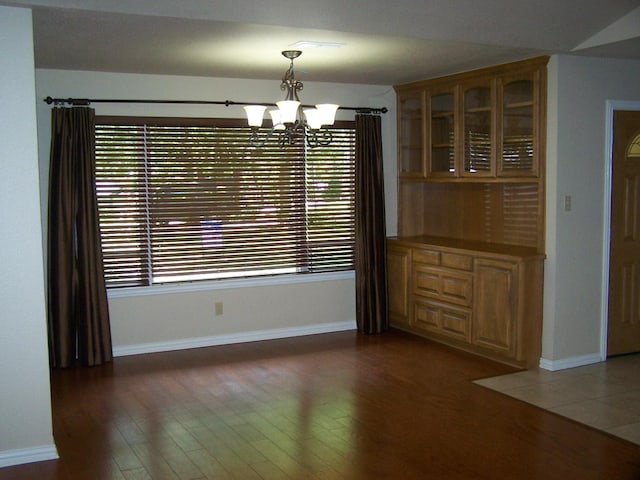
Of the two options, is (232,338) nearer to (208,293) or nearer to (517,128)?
(208,293)

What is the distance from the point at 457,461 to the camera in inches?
142

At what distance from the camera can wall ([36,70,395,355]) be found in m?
5.54

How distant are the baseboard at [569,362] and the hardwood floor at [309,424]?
290 mm

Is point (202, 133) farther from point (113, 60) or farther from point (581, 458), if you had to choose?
point (581, 458)

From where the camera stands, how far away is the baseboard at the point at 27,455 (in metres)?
3.58

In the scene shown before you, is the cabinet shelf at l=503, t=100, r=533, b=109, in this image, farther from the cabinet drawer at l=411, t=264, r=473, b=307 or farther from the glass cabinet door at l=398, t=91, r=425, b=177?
the cabinet drawer at l=411, t=264, r=473, b=307

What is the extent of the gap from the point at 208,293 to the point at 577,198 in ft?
10.1

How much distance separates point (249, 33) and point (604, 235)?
309 cm

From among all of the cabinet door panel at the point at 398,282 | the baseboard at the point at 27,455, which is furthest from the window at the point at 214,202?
the baseboard at the point at 27,455

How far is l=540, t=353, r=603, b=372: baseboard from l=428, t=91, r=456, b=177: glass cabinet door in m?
1.72

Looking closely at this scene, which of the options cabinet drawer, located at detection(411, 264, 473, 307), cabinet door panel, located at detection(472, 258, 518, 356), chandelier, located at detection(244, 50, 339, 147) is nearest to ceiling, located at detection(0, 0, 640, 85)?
chandelier, located at detection(244, 50, 339, 147)

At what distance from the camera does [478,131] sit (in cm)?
562

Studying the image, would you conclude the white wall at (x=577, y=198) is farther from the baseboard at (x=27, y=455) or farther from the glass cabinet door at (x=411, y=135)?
the baseboard at (x=27, y=455)

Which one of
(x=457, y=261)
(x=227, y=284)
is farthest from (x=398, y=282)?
(x=227, y=284)
